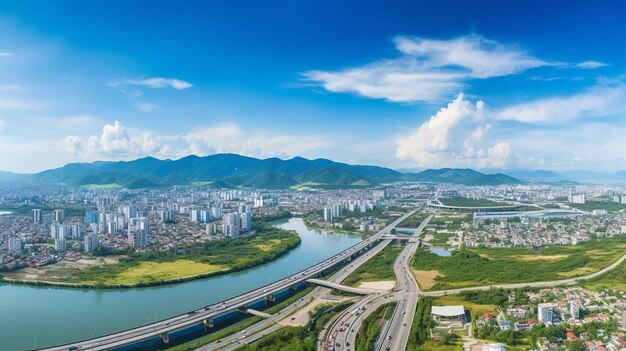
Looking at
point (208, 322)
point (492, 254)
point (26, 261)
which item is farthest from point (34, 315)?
point (492, 254)

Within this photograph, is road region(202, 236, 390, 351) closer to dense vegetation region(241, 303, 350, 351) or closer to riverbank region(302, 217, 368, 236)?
dense vegetation region(241, 303, 350, 351)

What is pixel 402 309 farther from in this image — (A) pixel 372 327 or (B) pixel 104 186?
(B) pixel 104 186

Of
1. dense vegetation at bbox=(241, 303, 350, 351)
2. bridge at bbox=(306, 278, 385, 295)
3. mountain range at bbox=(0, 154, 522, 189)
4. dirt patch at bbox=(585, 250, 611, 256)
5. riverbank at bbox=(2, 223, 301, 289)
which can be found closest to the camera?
dense vegetation at bbox=(241, 303, 350, 351)

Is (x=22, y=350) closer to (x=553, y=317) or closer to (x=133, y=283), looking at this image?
(x=133, y=283)

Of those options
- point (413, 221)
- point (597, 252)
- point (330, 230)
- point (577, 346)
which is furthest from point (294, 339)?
point (413, 221)

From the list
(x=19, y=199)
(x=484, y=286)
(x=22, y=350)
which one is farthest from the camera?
(x=19, y=199)

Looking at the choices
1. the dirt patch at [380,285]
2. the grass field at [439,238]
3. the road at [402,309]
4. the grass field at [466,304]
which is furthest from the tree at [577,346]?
the grass field at [439,238]

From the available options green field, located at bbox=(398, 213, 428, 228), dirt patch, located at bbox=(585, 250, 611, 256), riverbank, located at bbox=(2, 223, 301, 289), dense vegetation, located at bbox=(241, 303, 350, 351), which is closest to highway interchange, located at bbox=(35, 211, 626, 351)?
dense vegetation, located at bbox=(241, 303, 350, 351)
